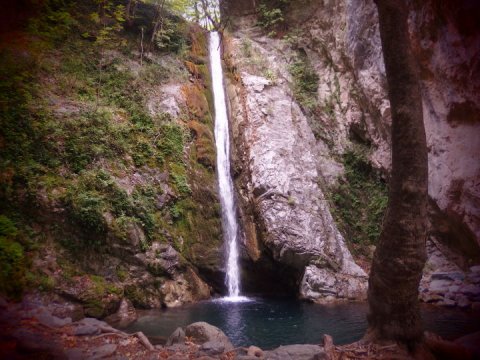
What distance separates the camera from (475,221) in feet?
32.4

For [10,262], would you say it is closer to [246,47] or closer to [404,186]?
[404,186]

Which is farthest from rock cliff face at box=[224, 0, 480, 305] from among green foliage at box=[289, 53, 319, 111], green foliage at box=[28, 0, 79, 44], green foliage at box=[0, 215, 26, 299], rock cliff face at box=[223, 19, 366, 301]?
green foliage at box=[28, 0, 79, 44]

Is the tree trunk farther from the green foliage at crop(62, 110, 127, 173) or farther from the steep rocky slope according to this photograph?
the green foliage at crop(62, 110, 127, 173)

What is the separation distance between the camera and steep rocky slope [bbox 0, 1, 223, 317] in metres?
8.44

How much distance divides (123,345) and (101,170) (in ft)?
19.7

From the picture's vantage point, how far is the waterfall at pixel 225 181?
40.1ft

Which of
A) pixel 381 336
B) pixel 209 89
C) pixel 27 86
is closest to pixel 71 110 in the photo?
pixel 27 86

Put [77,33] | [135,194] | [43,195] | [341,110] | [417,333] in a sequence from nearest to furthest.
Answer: [417,333] → [43,195] → [135,194] → [77,33] → [341,110]

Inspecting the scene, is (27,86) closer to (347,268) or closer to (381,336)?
(381,336)

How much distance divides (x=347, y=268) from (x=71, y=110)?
11.3 metres

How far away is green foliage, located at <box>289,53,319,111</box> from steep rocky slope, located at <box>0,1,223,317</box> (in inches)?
201

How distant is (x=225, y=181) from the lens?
1408 centimetres

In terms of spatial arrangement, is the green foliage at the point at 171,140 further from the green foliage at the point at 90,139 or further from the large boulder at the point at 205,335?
the large boulder at the point at 205,335

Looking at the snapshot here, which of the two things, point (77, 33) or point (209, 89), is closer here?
point (77, 33)
